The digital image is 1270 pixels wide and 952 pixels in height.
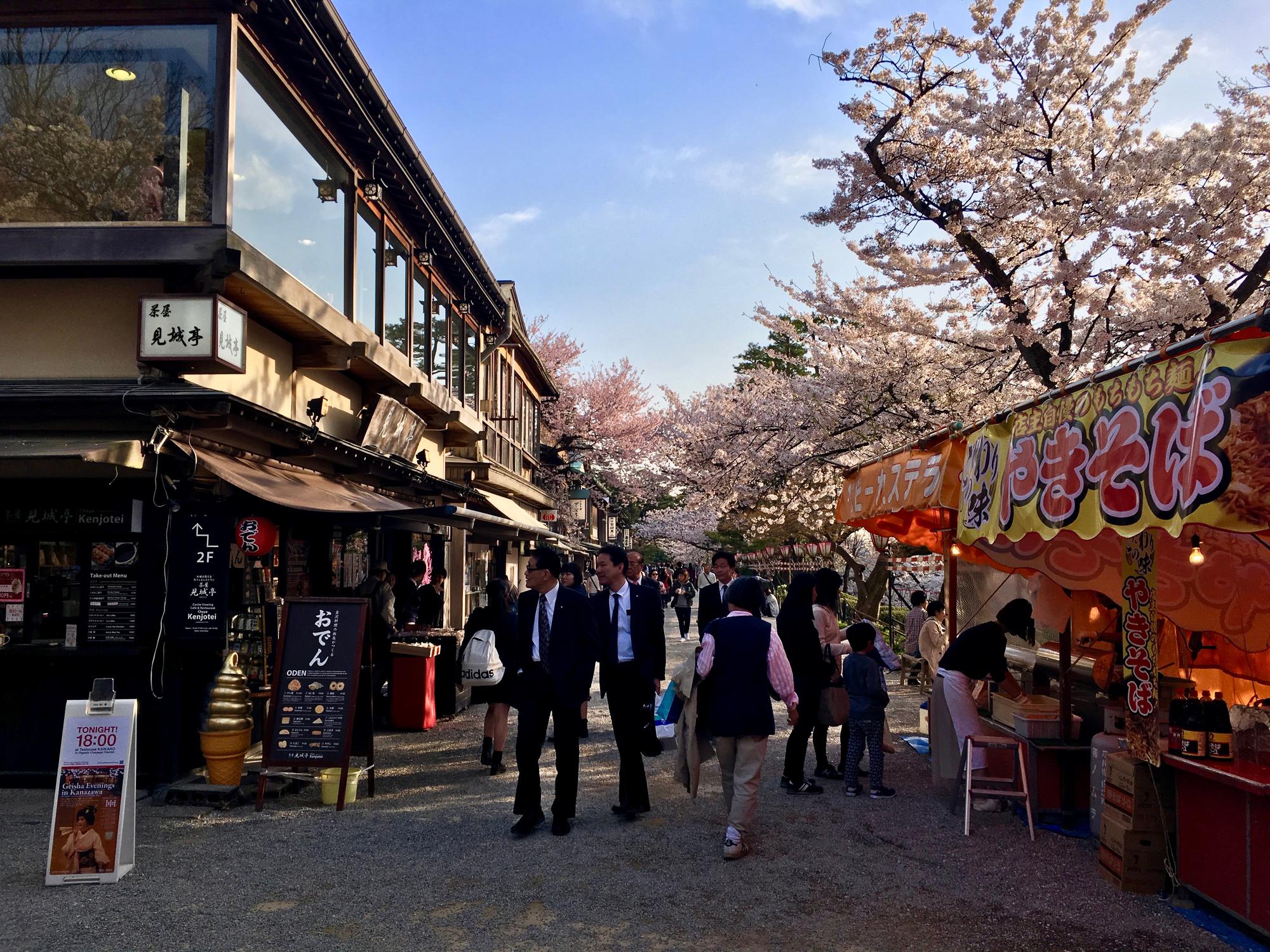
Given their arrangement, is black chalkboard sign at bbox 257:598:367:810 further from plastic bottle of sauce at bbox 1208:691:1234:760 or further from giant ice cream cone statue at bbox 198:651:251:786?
plastic bottle of sauce at bbox 1208:691:1234:760

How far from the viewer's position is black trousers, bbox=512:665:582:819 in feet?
22.1

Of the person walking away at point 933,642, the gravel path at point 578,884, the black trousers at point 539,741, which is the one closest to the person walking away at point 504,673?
the gravel path at point 578,884

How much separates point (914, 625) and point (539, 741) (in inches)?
399

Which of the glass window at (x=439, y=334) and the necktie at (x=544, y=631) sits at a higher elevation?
the glass window at (x=439, y=334)

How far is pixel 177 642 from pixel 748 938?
524 cm

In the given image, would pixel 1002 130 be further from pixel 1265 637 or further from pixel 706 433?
pixel 706 433

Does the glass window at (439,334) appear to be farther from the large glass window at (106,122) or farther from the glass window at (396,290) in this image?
the large glass window at (106,122)

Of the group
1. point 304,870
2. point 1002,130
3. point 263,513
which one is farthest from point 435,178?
point 304,870

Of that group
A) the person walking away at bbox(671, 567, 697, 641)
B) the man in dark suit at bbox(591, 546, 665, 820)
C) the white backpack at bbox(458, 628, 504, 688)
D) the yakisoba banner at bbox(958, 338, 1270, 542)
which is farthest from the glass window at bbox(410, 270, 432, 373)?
the person walking away at bbox(671, 567, 697, 641)

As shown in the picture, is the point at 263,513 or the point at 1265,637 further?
the point at 263,513

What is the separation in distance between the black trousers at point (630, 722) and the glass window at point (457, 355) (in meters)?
10.6

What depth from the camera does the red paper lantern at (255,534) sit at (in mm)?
8211

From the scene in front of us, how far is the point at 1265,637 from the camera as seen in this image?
6.98 meters

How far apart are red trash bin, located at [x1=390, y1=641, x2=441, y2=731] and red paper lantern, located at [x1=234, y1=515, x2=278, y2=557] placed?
9.47ft
